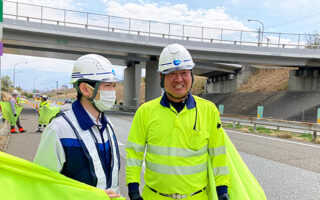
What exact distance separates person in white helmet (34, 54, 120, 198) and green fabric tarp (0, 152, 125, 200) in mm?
92

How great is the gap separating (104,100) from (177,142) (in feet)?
2.47

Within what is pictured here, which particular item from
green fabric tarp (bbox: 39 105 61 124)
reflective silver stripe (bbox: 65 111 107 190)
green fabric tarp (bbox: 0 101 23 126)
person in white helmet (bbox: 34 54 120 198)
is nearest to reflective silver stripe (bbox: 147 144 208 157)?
person in white helmet (bbox: 34 54 120 198)

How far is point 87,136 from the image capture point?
1975 mm

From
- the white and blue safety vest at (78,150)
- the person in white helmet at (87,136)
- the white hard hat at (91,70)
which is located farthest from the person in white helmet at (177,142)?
the white hard hat at (91,70)

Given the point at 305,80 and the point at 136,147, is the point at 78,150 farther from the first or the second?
the point at 305,80

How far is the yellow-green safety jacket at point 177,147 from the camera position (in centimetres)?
235

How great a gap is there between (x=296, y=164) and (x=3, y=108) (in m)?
12.8

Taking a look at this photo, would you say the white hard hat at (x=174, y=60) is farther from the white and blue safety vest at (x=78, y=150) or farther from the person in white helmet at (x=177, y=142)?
the white and blue safety vest at (x=78, y=150)

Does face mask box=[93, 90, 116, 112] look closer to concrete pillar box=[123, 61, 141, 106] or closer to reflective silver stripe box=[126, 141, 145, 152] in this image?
reflective silver stripe box=[126, 141, 145, 152]

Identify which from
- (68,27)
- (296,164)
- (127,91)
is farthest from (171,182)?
(127,91)

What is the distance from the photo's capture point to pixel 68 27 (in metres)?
26.1

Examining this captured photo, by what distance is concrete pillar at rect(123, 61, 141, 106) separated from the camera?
126 ft

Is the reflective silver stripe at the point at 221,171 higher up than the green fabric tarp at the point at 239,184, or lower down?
higher up

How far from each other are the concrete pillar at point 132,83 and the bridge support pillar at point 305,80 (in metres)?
20.9
